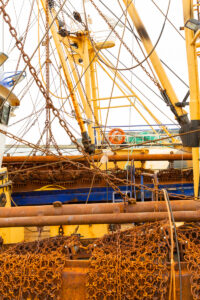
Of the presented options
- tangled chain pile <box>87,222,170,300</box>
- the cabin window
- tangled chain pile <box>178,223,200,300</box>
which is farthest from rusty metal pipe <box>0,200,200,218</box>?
the cabin window

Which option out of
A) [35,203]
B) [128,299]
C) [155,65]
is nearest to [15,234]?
[35,203]

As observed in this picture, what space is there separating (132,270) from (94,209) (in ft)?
2.75

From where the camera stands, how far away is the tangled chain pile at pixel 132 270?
2.66m

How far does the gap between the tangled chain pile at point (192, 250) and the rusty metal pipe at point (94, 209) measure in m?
0.26

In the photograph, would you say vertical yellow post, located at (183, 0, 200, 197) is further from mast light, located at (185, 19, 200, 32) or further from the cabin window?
the cabin window

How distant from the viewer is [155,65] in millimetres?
5598

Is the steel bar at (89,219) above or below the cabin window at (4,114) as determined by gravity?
below

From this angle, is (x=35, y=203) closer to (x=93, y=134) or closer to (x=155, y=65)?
(x=93, y=134)

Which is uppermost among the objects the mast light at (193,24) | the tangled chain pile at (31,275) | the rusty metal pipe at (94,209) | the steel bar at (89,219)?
the mast light at (193,24)

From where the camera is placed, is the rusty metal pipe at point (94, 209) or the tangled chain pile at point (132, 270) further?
the rusty metal pipe at point (94, 209)

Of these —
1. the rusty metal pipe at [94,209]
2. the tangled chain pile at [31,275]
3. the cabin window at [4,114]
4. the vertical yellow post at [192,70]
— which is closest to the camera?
the tangled chain pile at [31,275]

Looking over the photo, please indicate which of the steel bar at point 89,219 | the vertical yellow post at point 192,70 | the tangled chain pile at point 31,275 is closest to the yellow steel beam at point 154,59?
the vertical yellow post at point 192,70

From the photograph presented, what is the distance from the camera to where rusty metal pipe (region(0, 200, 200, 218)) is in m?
3.29

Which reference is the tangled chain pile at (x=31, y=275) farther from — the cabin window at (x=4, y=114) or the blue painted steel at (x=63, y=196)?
the blue painted steel at (x=63, y=196)
